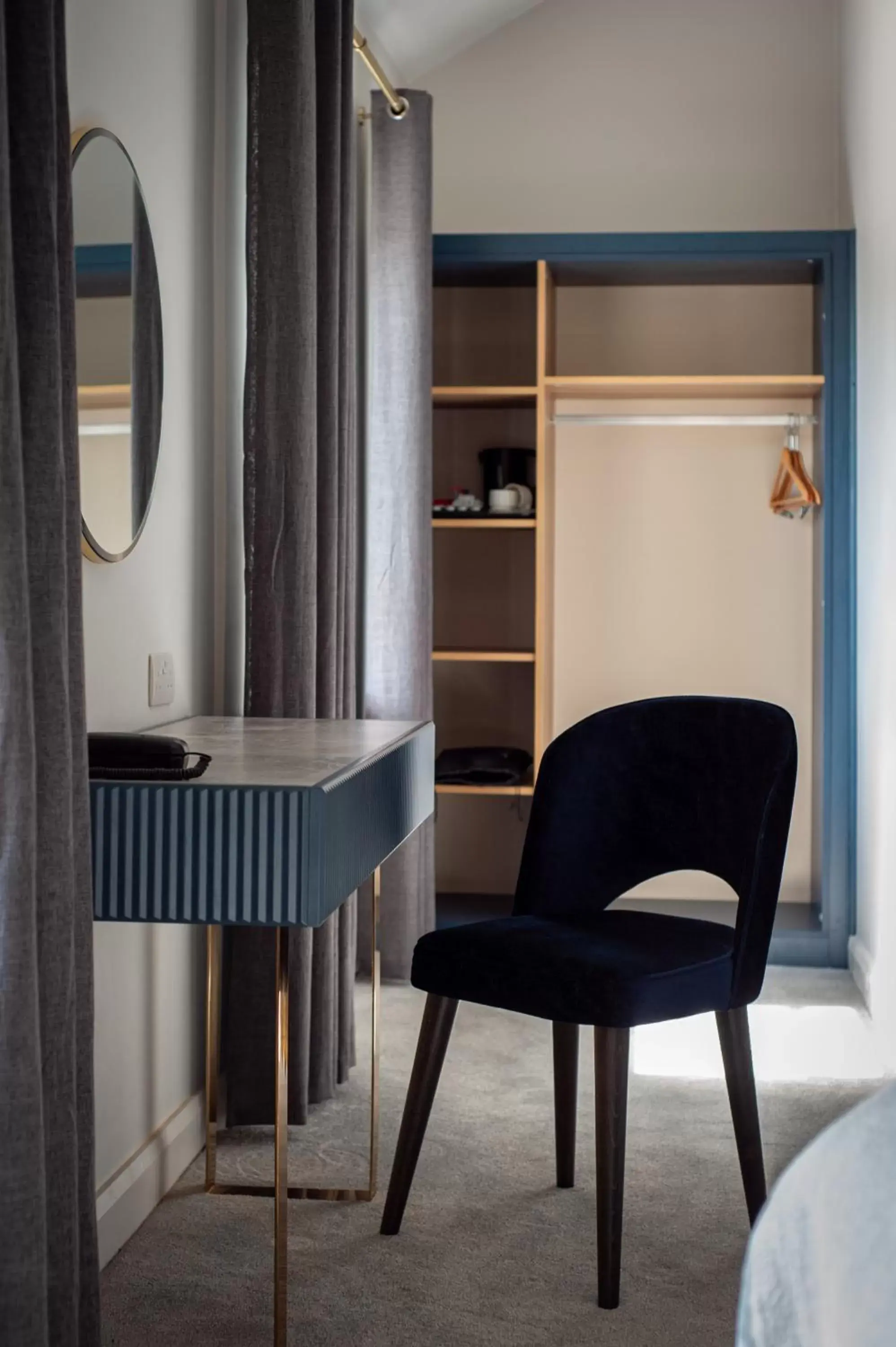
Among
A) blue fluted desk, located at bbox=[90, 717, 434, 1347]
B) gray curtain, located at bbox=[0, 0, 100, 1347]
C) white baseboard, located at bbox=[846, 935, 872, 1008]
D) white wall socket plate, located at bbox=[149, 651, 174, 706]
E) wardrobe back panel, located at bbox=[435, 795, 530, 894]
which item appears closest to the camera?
gray curtain, located at bbox=[0, 0, 100, 1347]

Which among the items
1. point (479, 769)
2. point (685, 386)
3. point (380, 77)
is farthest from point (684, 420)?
point (380, 77)

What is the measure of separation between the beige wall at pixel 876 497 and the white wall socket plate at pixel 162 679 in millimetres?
1713

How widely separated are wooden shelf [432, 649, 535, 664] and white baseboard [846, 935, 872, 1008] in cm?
117

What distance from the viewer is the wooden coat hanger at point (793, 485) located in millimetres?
3951

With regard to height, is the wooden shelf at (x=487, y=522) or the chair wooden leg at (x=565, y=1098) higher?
the wooden shelf at (x=487, y=522)

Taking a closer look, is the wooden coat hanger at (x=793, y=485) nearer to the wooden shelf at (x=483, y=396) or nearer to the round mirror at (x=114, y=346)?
the wooden shelf at (x=483, y=396)

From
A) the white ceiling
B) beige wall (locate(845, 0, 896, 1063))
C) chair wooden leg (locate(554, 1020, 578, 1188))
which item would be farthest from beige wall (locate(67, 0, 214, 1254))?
beige wall (locate(845, 0, 896, 1063))

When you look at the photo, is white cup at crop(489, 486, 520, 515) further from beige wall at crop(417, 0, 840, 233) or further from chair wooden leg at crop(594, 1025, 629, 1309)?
chair wooden leg at crop(594, 1025, 629, 1309)

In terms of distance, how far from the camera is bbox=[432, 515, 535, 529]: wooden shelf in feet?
12.8

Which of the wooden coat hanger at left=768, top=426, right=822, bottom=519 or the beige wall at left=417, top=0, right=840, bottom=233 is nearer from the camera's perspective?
the wooden coat hanger at left=768, top=426, right=822, bottom=519

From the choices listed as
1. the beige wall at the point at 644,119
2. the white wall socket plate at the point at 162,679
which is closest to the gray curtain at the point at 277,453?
the white wall socket plate at the point at 162,679

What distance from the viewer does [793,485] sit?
4.00 metres

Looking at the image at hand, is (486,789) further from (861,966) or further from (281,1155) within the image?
(281,1155)

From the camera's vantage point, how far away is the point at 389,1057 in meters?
3.02
